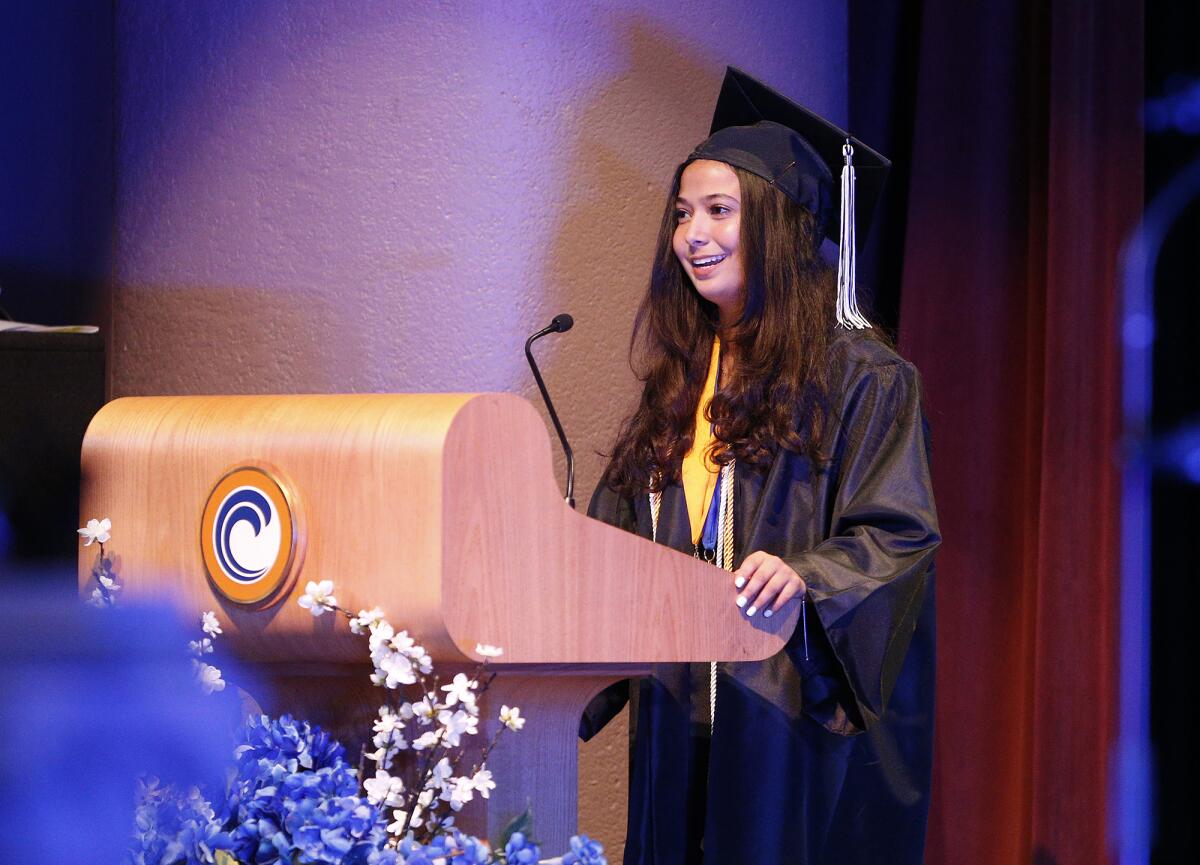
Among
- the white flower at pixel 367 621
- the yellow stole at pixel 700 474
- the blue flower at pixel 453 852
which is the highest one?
the yellow stole at pixel 700 474

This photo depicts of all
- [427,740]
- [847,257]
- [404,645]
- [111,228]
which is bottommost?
[427,740]

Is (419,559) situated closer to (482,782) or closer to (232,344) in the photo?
(482,782)

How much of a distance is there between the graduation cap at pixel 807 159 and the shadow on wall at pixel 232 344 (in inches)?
37.7

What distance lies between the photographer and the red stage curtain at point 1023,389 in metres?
2.55

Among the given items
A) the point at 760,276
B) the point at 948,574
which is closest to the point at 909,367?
the point at 760,276

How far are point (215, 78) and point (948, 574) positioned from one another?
1.90 m

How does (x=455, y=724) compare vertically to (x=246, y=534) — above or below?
below

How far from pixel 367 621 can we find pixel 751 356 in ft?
3.72

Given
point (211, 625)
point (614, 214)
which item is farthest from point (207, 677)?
point (614, 214)

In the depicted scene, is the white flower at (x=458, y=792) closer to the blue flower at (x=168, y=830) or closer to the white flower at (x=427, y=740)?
the white flower at (x=427, y=740)

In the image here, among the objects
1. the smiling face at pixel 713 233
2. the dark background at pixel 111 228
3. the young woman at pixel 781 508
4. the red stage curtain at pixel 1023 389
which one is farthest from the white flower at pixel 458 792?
the red stage curtain at pixel 1023 389

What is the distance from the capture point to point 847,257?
2385 mm

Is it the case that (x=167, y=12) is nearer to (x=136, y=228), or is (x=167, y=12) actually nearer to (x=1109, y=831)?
(x=136, y=228)

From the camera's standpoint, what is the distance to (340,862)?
1312 millimetres
